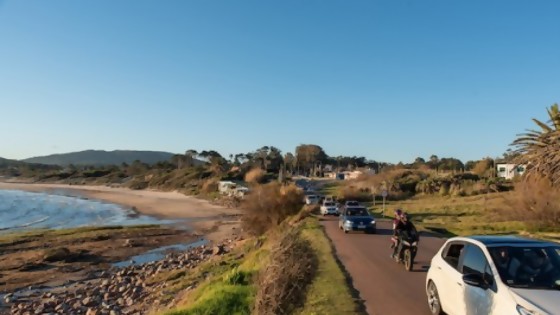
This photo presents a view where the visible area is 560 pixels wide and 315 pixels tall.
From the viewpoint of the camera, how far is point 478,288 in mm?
6996

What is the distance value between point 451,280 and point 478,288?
105 centimetres

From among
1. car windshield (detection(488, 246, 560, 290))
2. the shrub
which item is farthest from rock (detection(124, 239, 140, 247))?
car windshield (detection(488, 246, 560, 290))

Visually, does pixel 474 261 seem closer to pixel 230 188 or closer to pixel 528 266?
pixel 528 266

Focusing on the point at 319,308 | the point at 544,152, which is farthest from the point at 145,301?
the point at 544,152

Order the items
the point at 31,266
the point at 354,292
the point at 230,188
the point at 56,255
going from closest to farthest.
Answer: the point at 354,292, the point at 31,266, the point at 56,255, the point at 230,188

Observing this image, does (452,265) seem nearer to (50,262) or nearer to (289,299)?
(289,299)

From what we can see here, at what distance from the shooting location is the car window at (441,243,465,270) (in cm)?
820

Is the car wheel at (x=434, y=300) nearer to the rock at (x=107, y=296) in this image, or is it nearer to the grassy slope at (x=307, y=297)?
the grassy slope at (x=307, y=297)

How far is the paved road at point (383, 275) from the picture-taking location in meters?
10.3

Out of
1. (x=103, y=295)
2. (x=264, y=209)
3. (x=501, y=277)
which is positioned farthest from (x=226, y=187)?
(x=501, y=277)

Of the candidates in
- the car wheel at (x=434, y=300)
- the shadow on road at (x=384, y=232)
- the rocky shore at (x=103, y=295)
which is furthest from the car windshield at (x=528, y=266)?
the shadow on road at (x=384, y=232)

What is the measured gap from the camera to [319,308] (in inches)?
403

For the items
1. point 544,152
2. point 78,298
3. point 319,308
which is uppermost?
point 544,152

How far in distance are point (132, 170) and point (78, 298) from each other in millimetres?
175019
